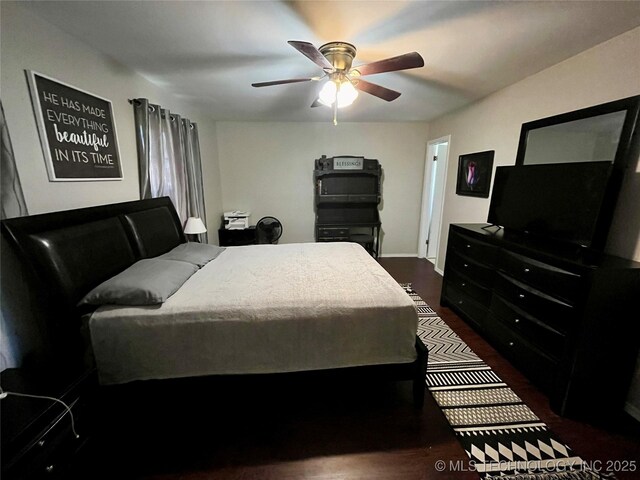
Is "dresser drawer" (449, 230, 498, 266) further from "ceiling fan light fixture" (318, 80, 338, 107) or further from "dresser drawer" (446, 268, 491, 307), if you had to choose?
"ceiling fan light fixture" (318, 80, 338, 107)

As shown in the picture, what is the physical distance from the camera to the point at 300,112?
3.77 m

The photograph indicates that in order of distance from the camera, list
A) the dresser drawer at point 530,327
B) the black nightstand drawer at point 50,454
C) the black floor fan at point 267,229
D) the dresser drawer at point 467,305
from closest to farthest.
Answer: the black nightstand drawer at point 50,454 → the dresser drawer at point 530,327 → the dresser drawer at point 467,305 → the black floor fan at point 267,229

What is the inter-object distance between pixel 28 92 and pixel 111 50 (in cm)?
75

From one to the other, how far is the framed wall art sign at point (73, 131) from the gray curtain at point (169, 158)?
0.28 meters

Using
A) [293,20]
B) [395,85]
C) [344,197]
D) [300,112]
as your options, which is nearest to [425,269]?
[344,197]

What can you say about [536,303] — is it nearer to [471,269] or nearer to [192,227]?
[471,269]

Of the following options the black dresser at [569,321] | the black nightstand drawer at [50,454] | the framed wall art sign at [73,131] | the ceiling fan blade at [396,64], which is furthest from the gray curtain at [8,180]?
the black dresser at [569,321]

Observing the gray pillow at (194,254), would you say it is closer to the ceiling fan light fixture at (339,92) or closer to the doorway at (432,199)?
the ceiling fan light fixture at (339,92)

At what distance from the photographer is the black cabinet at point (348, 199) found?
438 cm

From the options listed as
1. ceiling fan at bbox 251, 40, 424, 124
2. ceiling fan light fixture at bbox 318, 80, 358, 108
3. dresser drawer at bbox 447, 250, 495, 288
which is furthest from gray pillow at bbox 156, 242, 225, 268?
dresser drawer at bbox 447, 250, 495, 288

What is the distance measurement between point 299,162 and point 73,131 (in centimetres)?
319

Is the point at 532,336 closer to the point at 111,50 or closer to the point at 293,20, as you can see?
the point at 293,20

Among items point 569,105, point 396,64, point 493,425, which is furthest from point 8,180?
point 569,105

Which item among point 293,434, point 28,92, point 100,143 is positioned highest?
point 28,92
